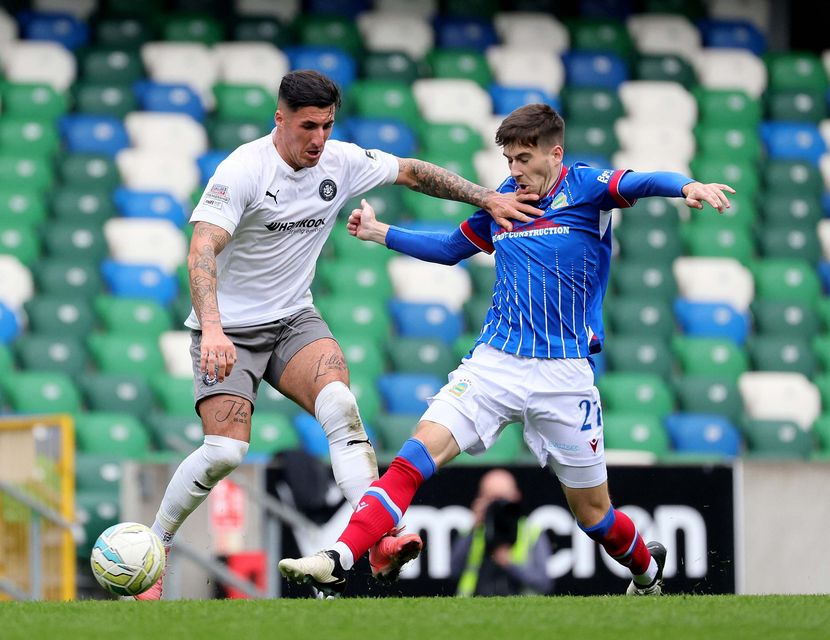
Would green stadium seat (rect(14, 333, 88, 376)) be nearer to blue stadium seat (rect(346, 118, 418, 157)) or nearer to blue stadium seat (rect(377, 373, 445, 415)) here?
blue stadium seat (rect(377, 373, 445, 415))

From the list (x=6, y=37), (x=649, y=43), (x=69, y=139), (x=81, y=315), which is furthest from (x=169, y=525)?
(x=649, y=43)

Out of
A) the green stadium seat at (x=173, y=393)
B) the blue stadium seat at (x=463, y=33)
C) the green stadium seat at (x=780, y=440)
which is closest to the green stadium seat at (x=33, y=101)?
the green stadium seat at (x=173, y=393)

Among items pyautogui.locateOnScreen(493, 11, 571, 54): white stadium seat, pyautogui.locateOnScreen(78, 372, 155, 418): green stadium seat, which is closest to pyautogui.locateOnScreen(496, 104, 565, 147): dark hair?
pyautogui.locateOnScreen(78, 372, 155, 418): green stadium seat

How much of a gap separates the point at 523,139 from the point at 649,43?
10860 millimetres

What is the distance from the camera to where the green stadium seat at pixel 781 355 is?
1313 centimetres

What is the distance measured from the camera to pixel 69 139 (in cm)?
1433

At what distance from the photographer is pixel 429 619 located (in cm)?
542

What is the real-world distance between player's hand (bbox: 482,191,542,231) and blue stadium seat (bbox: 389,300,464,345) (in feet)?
20.1

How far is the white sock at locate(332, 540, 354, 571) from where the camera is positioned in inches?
235

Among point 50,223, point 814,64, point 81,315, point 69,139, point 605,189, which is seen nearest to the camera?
point 605,189

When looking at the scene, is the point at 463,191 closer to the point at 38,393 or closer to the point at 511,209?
the point at 511,209

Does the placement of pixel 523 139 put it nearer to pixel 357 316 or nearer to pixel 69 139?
pixel 357 316

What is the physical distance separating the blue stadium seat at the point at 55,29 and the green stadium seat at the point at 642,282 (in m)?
6.09

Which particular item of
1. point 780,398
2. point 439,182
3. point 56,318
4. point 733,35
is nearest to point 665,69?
point 733,35
